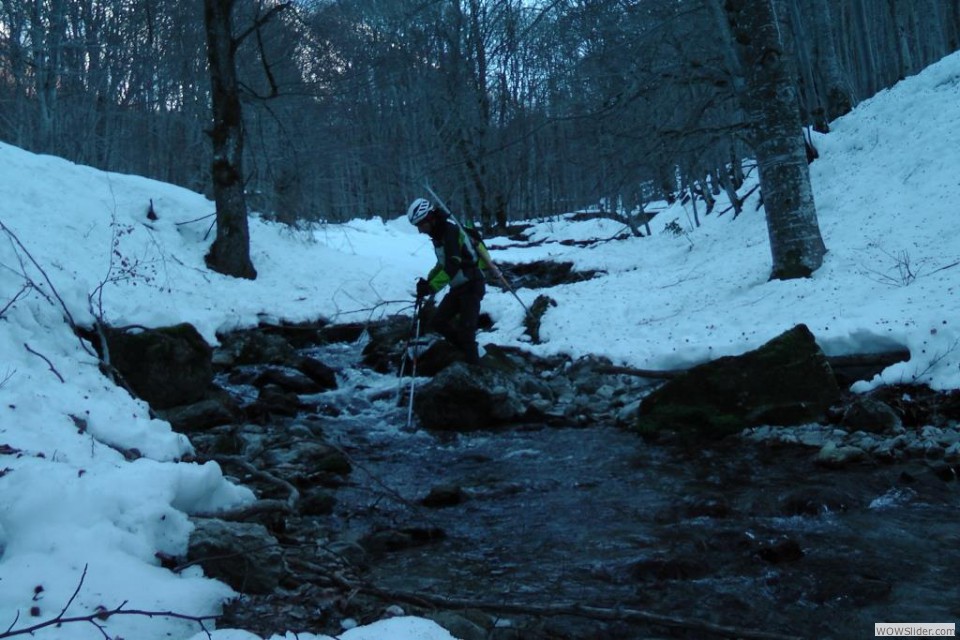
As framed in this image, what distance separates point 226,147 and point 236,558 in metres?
12.2

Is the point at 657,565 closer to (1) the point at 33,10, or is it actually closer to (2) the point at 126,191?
(2) the point at 126,191

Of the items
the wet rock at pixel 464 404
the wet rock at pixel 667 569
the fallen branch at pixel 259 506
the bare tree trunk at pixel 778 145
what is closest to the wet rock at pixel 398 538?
the fallen branch at pixel 259 506

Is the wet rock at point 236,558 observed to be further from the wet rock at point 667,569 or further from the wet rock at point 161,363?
the wet rock at point 161,363

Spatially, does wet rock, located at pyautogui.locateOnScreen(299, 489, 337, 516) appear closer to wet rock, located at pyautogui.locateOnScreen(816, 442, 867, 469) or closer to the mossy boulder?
the mossy boulder

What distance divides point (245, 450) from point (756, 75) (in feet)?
27.0

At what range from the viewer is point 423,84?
1375 inches

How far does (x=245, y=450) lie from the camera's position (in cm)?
658

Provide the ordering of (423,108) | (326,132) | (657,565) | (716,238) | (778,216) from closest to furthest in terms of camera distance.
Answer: (657,565) → (778,216) → (716,238) → (326,132) → (423,108)

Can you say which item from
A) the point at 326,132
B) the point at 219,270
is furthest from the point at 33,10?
the point at 219,270

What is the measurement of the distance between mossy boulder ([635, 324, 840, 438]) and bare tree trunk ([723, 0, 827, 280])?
347 cm

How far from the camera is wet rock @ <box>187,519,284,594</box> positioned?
3246mm

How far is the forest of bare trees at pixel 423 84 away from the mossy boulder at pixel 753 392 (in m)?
4.22

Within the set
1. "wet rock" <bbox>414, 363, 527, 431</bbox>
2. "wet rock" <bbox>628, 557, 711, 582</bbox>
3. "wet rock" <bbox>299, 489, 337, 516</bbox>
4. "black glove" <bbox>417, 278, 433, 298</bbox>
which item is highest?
"black glove" <bbox>417, 278, 433, 298</bbox>

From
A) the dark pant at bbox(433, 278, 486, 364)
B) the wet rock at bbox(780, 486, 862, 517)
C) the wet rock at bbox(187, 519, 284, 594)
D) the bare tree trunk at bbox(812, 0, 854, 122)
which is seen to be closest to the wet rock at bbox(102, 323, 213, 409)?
the dark pant at bbox(433, 278, 486, 364)
